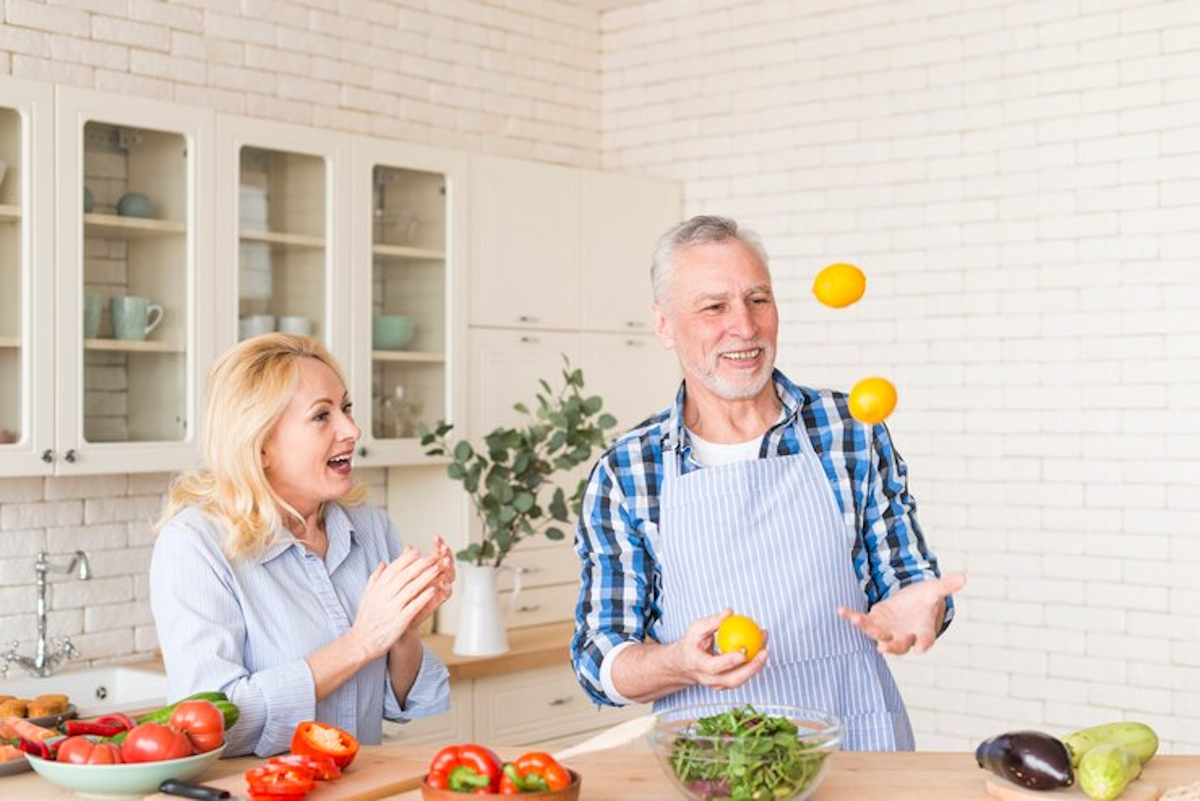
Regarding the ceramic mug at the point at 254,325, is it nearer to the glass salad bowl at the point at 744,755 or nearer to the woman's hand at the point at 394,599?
the woman's hand at the point at 394,599

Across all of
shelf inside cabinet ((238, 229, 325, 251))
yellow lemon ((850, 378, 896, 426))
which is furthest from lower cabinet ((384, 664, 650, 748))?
yellow lemon ((850, 378, 896, 426))

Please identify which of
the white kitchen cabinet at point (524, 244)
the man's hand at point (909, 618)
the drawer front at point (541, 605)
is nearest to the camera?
the man's hand at point (909, 618)

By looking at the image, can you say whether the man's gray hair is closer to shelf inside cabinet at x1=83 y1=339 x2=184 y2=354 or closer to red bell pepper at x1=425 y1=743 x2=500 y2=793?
red bell pepper at x1=425 y1=743 x2=500 y2=793

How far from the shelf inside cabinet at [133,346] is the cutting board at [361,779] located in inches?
67.8

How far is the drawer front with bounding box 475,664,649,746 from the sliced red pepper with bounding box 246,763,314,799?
2.44 metres

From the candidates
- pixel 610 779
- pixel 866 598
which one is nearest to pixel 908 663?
pixel 866 598

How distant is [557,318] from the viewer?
17.9 ft

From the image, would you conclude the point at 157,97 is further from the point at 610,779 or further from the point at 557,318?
the point at 610,779

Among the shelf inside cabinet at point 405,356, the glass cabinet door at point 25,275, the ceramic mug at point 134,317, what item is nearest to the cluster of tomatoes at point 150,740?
the glass cabinet door at point 25,275

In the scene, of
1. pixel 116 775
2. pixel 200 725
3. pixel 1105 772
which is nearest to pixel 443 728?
pixel 200 725

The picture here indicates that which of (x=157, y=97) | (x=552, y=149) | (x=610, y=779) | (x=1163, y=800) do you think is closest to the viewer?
(x=1163, y=800)

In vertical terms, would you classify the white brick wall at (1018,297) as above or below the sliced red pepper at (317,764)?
above

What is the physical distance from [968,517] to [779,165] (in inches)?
56.9

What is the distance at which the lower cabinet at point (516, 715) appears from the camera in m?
4.83
